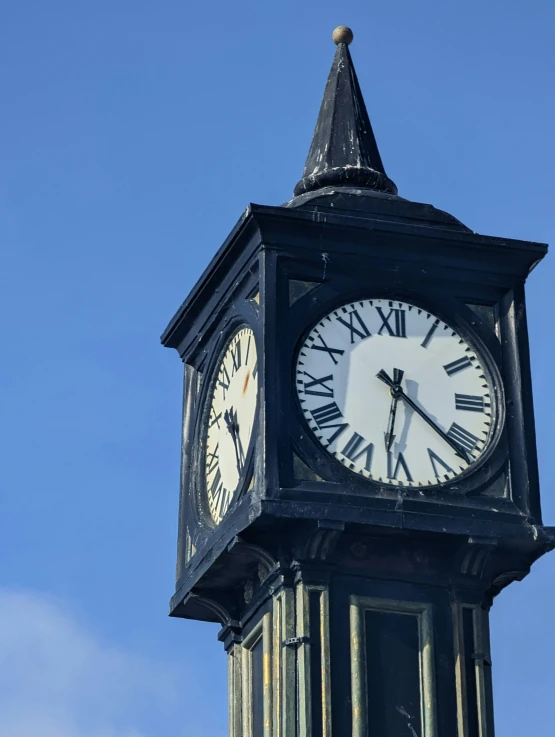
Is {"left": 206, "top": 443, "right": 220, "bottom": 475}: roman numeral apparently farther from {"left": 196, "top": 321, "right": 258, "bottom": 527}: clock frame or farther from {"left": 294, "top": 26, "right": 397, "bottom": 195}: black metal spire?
{"left": 294, "top": 26, "right": 397, "bottom": 195}: black metal spire

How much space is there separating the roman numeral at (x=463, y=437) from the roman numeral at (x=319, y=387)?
132cm

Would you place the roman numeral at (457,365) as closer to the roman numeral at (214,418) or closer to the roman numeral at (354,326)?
the roman numeral at (354,326)

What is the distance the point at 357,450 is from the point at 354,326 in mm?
1460

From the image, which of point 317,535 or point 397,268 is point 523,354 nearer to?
point 397,268

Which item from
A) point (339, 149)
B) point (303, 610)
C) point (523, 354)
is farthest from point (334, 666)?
point (339, 149)

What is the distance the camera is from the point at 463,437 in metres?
27.5

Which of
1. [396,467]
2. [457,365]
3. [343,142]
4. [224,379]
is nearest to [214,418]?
[224,379]

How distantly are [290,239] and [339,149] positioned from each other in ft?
7.86

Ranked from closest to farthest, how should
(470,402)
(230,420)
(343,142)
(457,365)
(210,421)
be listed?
(470,402) < (457,365) < (230,420) < (210,421) < (343,142)

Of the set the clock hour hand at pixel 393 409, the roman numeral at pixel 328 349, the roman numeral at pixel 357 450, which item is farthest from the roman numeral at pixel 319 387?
the clock hour hand at pixel 393 409

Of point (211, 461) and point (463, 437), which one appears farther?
point (211, 461)

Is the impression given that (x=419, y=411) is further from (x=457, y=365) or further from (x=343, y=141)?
(x=343, y=141)

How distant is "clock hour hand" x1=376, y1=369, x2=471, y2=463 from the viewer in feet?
89.9

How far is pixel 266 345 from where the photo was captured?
27312 mm
